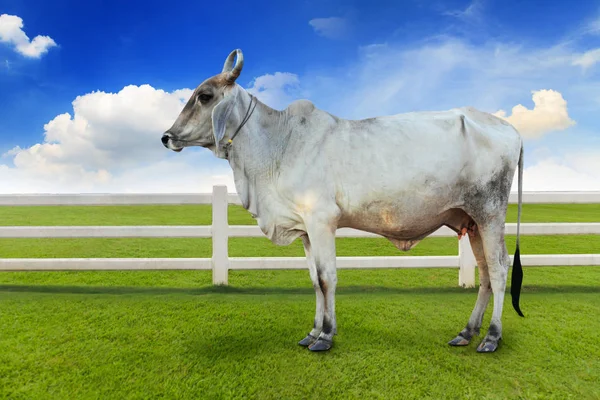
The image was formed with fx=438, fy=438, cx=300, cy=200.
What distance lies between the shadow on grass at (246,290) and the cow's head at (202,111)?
96.8 inches

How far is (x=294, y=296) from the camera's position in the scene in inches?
191

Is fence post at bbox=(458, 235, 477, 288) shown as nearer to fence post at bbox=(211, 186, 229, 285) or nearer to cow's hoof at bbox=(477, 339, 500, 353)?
cow's hoof at bbox=(477, 339, 500, 353)

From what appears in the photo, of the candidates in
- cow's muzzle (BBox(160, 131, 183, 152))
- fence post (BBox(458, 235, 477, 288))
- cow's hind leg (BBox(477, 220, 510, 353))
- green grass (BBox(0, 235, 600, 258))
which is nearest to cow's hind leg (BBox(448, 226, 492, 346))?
cow's hind leg (BBox(477, 220, 510, 353))

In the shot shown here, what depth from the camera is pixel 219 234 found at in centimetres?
522

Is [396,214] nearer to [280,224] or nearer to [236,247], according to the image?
[280,224]

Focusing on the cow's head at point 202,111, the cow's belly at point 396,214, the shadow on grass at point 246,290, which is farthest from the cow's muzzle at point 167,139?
the shadow on grass at point 246,290

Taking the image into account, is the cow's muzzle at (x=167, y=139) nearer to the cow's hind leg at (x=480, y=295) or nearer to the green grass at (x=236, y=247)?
the cow's hind leg at (x=480, y=295)

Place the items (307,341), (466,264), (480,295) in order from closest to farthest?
(307,341)
(480,295)
(466,264)

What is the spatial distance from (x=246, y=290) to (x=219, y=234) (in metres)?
0.74

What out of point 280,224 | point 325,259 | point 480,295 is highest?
point 280,224

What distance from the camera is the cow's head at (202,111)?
10.1ft

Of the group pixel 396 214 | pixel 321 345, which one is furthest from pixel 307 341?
pixel 396 214

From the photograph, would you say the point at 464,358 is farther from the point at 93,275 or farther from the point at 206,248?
the point at 206,248

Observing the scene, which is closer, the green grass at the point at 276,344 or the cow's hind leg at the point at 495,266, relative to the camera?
the green grass at the point at 276,344
